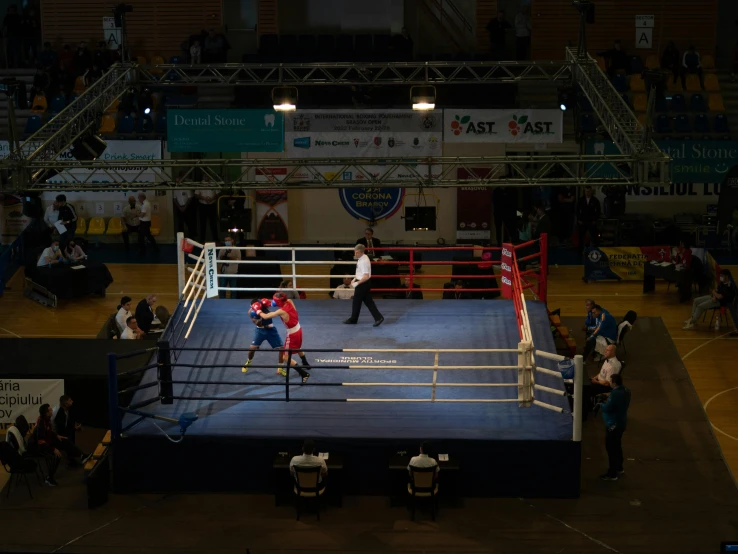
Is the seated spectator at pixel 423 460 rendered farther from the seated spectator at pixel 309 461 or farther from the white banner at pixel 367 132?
the white banner at pixel 367 132

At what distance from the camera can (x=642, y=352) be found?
1906 centimetres

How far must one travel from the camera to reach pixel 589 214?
1077 inches

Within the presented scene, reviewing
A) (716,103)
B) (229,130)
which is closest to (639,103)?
(716,103)

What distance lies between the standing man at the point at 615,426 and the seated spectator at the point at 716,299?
834 cm

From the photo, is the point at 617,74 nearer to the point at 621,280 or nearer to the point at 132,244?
the point at 621,280

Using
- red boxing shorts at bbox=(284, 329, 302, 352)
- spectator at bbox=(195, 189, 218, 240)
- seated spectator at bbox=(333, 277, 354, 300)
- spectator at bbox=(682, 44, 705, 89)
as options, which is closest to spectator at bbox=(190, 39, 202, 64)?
spectator at bbox=(195, 189, 218, 240)

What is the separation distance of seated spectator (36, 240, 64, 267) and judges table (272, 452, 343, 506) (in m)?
12.0

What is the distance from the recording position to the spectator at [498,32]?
29.5m

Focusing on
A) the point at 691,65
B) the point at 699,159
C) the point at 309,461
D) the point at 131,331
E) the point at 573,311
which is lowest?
the point at 309,461

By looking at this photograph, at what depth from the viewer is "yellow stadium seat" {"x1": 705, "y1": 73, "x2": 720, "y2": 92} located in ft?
97.3

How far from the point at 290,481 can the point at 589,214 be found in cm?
1572

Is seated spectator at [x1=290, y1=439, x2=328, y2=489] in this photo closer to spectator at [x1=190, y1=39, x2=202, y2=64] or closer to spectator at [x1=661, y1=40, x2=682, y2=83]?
spectator at [x1=190, y1=39, x2=202, y2=64]

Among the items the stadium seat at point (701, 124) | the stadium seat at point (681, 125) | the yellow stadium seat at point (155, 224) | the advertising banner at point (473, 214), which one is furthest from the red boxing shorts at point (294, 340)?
the stadium seat at point (701, 124)

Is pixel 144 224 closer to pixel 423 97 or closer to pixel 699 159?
pixel 423 97
